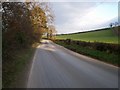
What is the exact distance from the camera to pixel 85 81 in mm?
11055

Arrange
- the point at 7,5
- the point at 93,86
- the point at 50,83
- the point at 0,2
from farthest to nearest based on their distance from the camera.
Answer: the point at 7,5 < the point at 0,2 < the point at 50,83 < the point at 93,86

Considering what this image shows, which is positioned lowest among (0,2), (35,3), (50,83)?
(50,83)

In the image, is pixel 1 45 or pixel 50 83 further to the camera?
pixel 1 45

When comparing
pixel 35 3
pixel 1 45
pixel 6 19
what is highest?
pixel 35 3

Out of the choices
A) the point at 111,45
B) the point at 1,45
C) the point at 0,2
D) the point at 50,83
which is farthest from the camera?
the point at 111,45

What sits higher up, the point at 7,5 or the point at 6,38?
the point at 7,5

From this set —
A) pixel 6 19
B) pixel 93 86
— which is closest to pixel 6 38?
pixel 6 19

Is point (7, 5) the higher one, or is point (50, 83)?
point (7, 5)

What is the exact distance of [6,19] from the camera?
51.3 feet

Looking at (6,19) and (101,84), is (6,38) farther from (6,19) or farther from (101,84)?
(101,84)

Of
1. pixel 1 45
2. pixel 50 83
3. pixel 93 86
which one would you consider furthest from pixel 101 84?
pixel 1 45

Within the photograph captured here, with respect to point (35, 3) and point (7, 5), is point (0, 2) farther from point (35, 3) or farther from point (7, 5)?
point (35, 3)

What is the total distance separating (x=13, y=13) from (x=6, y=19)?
1.21 meters

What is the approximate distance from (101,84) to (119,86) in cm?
78
